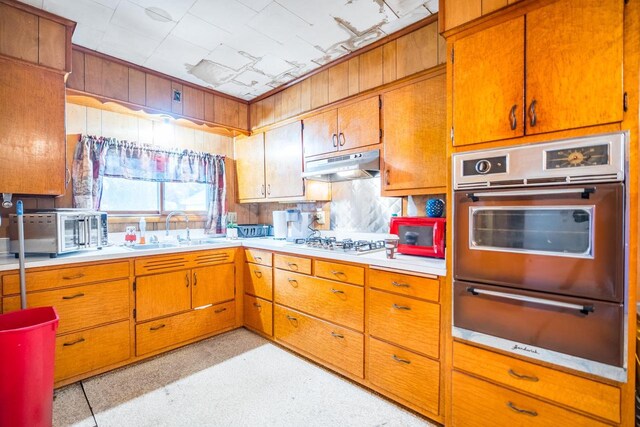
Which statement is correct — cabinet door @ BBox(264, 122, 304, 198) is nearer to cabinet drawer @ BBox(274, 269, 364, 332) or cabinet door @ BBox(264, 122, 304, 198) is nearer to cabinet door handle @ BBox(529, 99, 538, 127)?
cabinet drawer @ BBox(274, 269, 364, 332)

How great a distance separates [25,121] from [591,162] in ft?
11.0

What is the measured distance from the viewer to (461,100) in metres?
1.60

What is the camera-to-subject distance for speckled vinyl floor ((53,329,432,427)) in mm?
1784

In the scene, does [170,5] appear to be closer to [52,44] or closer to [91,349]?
[52,44]

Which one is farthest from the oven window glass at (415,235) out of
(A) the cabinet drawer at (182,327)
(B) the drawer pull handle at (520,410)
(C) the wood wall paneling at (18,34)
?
(C) the wood wall paneling at (18,34)

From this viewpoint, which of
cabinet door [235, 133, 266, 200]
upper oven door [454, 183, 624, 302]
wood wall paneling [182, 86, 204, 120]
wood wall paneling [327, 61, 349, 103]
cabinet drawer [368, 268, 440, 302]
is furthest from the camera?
cabinet door [235, 133, 266, 200]

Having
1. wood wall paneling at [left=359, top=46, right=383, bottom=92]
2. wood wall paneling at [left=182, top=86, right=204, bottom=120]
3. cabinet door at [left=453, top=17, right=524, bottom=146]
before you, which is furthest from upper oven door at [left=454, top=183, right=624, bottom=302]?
wood wall paneling at [left=182, top=86, right=204, bottom=120]

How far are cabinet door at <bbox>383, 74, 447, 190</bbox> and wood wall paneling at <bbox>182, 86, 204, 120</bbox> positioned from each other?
203 centimetres

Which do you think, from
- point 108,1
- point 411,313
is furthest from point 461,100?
point 108,1

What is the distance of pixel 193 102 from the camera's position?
3.16 meters

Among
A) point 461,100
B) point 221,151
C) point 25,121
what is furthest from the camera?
point 221,151

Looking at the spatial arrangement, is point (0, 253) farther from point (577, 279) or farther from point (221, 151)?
point (577, 279)

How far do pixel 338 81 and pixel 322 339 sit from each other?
223cm

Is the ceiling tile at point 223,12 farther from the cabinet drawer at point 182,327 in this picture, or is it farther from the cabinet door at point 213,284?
the cabinet drawer at point 182,327
